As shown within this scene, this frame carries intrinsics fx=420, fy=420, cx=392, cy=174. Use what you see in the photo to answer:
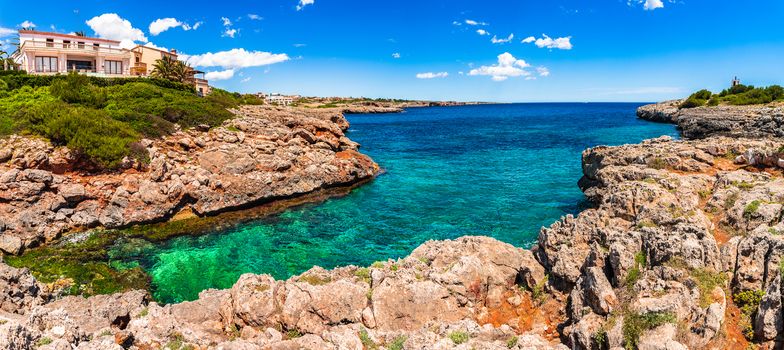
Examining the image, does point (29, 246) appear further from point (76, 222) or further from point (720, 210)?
point (720, 210)

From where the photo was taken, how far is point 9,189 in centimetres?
2400

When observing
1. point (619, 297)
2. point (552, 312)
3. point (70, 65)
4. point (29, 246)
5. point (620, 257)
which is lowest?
point (29, 246)

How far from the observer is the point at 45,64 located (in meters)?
55.6

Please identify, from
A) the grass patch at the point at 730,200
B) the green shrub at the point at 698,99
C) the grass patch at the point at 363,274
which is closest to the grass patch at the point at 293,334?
the grass patch at the point at 363,274

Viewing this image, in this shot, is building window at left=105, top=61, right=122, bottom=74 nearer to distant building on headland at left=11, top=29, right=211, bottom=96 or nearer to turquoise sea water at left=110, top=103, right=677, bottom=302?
distant building on headland at left=11, top=29, right=211, bottom=96

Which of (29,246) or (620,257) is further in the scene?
(29,246)

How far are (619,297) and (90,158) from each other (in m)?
31.2

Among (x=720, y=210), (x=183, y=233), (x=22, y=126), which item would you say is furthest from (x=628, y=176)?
(x=22, y=126)

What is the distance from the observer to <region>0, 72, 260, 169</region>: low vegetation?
1110 inches

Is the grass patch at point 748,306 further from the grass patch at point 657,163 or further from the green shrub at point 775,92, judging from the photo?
the green shrub at point 775,92

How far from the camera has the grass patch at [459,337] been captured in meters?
9.96

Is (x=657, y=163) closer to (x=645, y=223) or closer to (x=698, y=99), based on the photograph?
(x=645, y=223)

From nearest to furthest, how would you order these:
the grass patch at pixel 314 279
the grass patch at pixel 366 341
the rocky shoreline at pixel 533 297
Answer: the rocky shoreline at pixel 533 297
the grass patch at pixel 366 341
the grass patch at pixel 314 279

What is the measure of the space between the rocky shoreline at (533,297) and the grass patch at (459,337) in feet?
0.10
